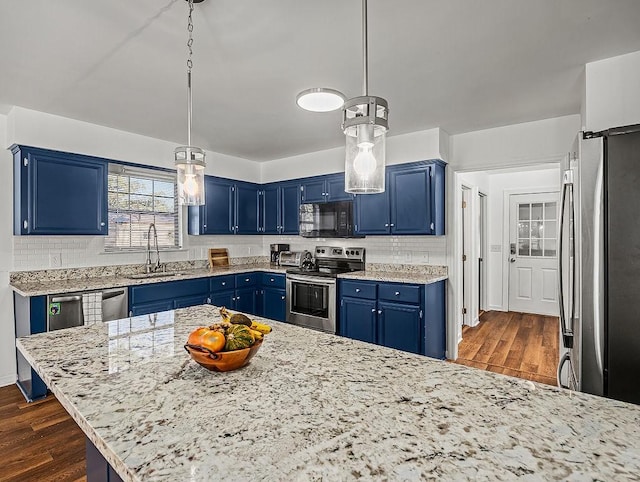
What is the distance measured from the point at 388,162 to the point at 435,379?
3332mm

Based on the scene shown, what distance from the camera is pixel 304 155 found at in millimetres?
5094

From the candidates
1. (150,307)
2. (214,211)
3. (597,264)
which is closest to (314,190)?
(214,211)

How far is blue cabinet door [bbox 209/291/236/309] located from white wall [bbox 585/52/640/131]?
3.83m

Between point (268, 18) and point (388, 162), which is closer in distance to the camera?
point (268, 18)

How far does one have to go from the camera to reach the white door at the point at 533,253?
19.2 ft

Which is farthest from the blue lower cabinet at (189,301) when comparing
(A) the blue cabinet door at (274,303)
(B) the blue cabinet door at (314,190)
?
(B) the blue cabinet door at (314,190)

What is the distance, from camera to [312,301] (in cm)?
436

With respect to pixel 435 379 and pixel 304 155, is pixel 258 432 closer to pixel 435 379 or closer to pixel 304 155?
pixel 435 379

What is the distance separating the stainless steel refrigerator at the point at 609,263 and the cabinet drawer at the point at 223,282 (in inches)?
140

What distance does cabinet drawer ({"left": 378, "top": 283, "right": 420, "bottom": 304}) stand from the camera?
3.62 metres

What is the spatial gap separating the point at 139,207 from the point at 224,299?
145cm

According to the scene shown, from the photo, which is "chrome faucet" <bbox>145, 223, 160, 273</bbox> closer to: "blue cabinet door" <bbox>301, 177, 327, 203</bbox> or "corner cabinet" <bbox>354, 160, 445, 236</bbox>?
"blue cabinet door" <bbox>301, 177, 327, 203</bbox>

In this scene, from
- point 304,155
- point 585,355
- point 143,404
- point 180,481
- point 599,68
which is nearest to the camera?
point 180,481

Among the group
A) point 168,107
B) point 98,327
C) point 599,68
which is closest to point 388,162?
point 599,68
